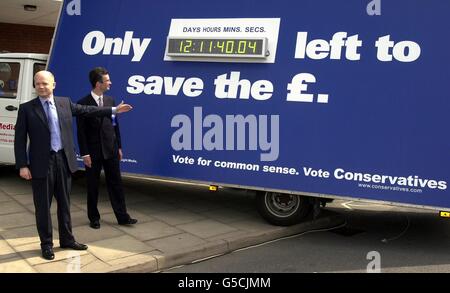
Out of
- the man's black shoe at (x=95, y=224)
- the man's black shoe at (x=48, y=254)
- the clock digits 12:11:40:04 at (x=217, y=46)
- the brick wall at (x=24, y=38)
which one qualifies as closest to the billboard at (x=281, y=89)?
the clock digits 12:11:40:04 at (x=217, y=46)

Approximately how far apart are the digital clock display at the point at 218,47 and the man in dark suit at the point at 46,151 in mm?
1835

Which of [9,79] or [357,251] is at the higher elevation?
[9,79]

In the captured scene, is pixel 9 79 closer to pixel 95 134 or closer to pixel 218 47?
pixel 95 134

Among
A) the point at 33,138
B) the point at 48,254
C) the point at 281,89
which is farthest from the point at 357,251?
the point at 33,138

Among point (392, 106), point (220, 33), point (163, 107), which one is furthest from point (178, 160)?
point (392, 106)

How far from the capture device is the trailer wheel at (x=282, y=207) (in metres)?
6.22

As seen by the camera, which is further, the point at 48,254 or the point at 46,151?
the point at 48,254

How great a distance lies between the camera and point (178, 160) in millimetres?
6469

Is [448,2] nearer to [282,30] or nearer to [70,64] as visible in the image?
[282,30]

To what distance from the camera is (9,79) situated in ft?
26.2

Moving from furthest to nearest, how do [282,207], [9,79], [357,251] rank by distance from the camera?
1. [9,79]
2. [282,207]
3. [357,251]

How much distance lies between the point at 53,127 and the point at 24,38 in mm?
11216

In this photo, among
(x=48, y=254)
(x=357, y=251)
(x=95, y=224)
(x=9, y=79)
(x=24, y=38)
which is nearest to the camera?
(x=48, y=254)

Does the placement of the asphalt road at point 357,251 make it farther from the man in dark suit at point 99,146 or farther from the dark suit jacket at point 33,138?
the dark suit jacket at point 33,138
